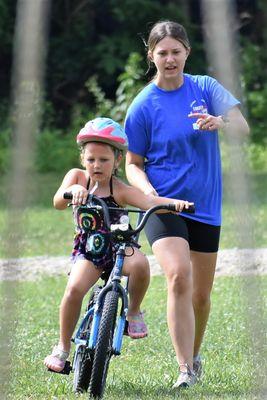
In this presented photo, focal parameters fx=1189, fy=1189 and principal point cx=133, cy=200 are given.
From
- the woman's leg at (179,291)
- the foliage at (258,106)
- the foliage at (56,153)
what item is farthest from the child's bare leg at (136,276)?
the foliage at (258,106)

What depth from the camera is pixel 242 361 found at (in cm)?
621

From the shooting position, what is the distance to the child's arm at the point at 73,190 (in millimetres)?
4848

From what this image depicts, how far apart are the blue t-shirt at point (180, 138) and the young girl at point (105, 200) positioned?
0.19m

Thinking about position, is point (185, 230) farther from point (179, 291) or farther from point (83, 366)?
point (83, 366)

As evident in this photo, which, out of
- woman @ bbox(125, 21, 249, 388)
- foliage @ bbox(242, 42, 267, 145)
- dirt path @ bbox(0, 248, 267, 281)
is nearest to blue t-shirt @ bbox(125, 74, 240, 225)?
woman @ bbox(125, 21, 249, 388)

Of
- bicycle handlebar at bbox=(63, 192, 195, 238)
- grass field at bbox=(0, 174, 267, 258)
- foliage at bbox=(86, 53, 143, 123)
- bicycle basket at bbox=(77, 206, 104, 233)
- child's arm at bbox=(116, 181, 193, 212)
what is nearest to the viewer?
bicycle handlebar at bbox=(63, 192, 195, 238)

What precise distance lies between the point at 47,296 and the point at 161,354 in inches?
141

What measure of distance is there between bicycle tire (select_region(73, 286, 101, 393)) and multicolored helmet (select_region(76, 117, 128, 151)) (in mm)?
645

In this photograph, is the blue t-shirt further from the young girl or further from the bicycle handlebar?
the bicycle handlebar

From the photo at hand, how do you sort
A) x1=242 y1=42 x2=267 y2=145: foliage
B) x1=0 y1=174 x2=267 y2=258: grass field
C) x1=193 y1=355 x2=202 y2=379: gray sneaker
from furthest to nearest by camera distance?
x1=242 y1=42 x2=267 y2=145: foliage → x1=0 y1=174 x2=267 y2=258: grass field → x1=193 y1=355 x2=202 y2=379: gray sneaker

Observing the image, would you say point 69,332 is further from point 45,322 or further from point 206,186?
point 45,322

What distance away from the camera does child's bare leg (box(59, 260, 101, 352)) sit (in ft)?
16.2

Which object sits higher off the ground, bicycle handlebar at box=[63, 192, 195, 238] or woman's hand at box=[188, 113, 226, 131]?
woman's hand at box=[188, 113, 226, 131]

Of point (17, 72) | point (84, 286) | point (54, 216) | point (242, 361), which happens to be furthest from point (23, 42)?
point (54, 216)
